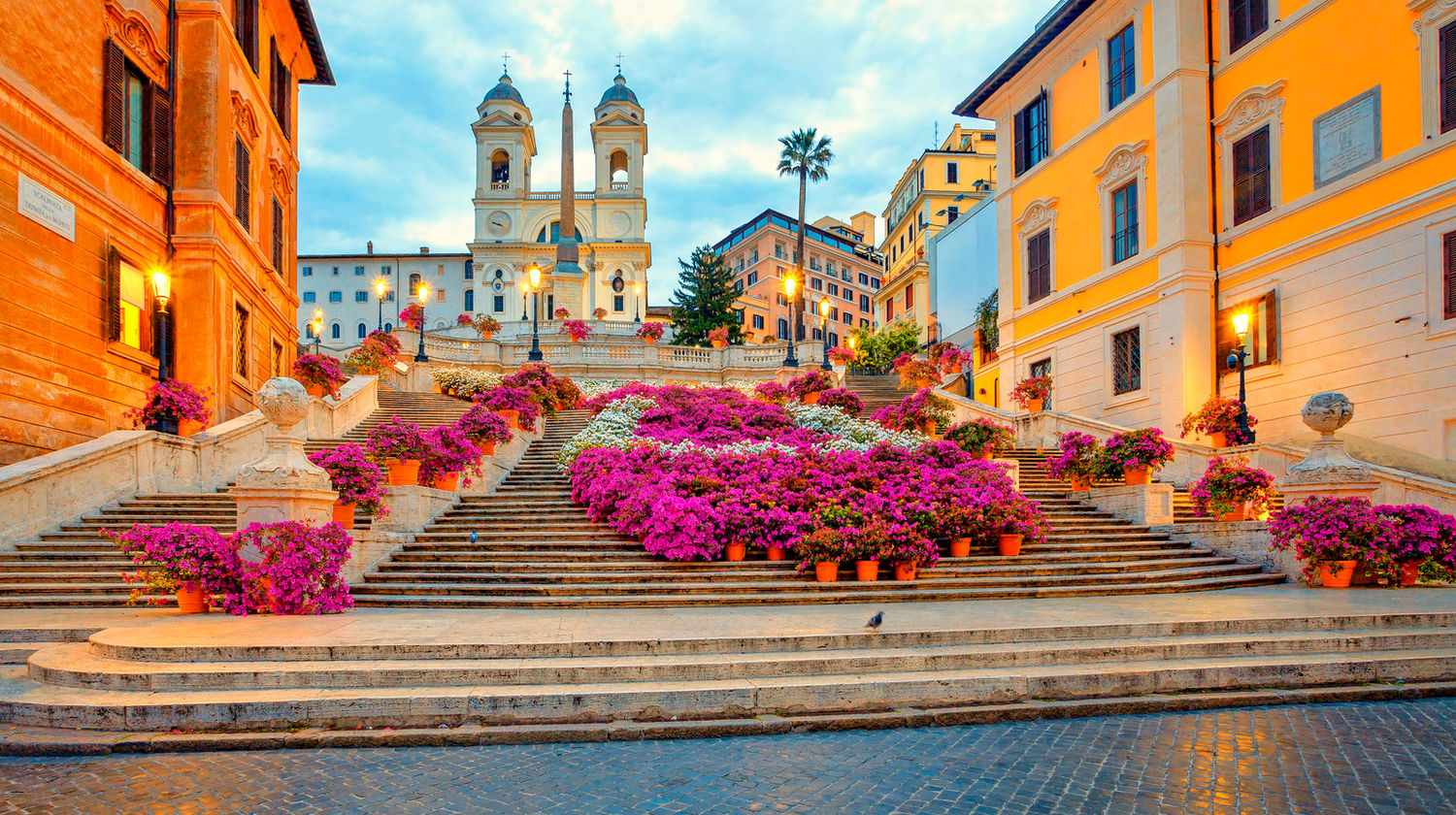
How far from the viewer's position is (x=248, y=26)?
2223 centimetres

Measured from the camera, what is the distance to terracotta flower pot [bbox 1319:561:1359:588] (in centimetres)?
1156

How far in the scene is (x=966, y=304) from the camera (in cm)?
4078

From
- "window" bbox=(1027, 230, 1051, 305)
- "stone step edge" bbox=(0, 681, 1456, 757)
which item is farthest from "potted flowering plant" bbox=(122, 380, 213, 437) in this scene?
"window" bbox=(1027, 230, 1051, 305)

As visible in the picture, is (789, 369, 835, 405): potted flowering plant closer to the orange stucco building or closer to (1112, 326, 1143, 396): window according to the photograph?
(1112, 326, 1143, 396): window

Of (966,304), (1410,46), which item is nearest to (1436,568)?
(1410,46)

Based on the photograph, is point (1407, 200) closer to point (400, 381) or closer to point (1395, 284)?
point (1395, 284)

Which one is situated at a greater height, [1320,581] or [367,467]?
[367,467]

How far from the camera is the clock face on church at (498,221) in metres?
82.0

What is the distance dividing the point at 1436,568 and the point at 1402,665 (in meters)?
5.05

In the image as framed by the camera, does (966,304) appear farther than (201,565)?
Yes

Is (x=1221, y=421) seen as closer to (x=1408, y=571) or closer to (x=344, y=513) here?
(x=1408, y=571)

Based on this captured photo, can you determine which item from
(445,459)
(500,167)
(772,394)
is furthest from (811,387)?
(500,167)

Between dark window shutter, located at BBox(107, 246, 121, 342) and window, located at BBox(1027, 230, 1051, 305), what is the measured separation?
23.8 m

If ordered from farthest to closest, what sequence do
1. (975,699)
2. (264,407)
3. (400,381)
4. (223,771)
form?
(400,381), (264,407), (975,699), (223,771)
